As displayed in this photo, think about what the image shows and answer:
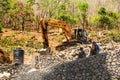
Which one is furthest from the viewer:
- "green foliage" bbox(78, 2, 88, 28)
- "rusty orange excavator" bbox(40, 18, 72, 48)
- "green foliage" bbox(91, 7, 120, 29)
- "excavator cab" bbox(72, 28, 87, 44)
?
"green foliage" bbox(78, 2, 88, 28)

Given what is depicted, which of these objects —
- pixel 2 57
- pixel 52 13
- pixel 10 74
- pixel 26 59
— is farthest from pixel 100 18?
pixel 10 74

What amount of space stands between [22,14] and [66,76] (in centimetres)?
2480

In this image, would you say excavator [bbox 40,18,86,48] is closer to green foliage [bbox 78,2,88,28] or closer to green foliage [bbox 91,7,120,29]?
green foliage [bbox 91,7,120,29]

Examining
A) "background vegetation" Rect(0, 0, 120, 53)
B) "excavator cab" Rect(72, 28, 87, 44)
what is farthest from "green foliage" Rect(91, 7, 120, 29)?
"excavator cab" Rect(72, 28, 87, 44)

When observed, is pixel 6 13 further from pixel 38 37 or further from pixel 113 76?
pixel 113 76

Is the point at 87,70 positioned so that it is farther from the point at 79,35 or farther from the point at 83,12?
the point at 83,12

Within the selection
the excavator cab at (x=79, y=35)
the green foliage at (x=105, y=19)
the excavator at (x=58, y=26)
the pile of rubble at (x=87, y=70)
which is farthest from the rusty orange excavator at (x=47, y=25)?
the green foliage at (x=105, y=19)

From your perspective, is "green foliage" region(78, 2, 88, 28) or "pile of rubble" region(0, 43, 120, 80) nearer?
"pile of rubble" region(0, 43, 120, 80)

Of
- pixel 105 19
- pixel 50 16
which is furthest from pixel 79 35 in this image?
pixel 50 16

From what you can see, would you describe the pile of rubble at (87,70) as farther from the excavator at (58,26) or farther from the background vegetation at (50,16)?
the background vegetation at (50,16)

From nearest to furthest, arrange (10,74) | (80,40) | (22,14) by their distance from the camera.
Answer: (10,74)
(80,40)
(22,14)

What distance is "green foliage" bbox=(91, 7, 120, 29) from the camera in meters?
33.0

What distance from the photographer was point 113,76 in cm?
1161

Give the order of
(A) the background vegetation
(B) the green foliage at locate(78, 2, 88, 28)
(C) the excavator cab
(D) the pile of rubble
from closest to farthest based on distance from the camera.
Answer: (D) the pile of rubble
(C) the excavator cab
(A) the background vegetation
(B) the green foliage at locate(78, 2, 88, 28)
